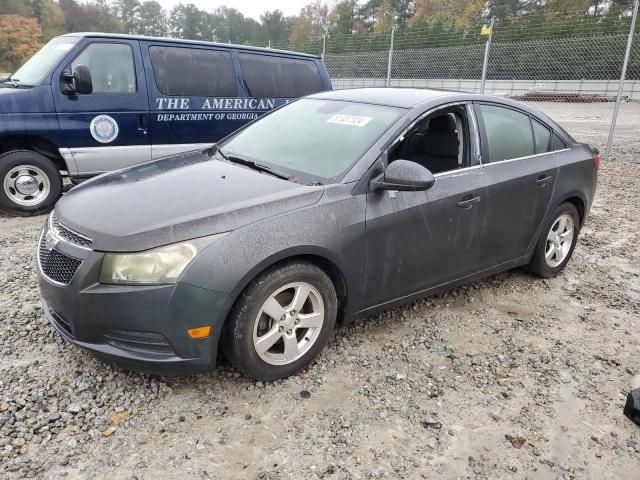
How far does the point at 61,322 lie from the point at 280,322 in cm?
113

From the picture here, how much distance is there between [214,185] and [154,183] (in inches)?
14.6

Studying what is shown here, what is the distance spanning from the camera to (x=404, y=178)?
2820 mm

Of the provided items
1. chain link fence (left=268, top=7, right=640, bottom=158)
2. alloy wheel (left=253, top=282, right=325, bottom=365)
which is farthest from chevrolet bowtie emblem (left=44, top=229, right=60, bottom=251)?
chain link fence (left=268, top=7, right=640, bottom=158)

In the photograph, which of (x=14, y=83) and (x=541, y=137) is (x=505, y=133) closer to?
(x=541, y=137)

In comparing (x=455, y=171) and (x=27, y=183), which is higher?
(x=455, y=171)

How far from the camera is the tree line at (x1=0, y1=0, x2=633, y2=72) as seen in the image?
1338 cm

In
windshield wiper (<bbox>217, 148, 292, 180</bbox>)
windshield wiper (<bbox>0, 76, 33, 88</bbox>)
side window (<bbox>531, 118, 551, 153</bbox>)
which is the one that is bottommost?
windshield wiper (<bbox>217, 148, 292, 180</bbox>)

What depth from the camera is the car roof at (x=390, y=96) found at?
3.36 meters

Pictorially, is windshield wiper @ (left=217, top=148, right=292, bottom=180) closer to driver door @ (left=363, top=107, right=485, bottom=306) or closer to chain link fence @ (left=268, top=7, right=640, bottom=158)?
driver door @ (left=363, top=107, right=485, bottom=306)

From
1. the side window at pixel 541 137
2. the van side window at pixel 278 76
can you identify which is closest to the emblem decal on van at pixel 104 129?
the van side window at pixel 278 76

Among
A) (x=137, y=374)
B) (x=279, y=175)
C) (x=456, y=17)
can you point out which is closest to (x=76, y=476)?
(x=137, y=374)

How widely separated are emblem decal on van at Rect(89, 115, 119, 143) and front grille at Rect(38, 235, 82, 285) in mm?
3298

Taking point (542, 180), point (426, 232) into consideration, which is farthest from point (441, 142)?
point (542, 180)

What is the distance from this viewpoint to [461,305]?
3.83 meters
